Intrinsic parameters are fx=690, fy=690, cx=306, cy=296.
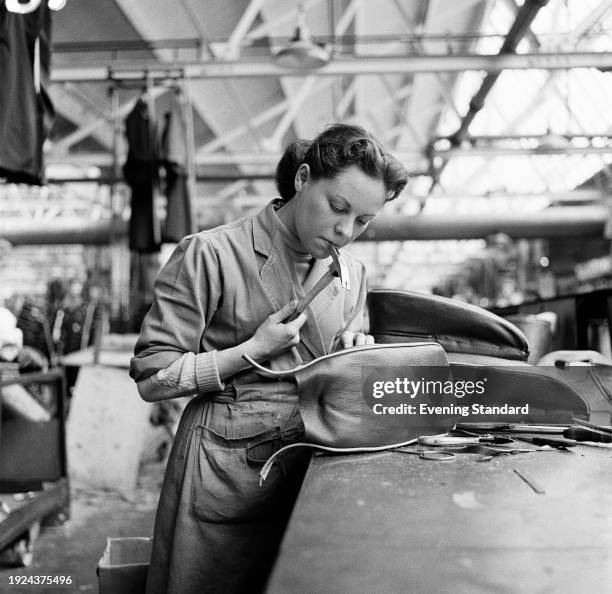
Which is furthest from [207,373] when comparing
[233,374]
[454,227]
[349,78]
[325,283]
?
[454,227]

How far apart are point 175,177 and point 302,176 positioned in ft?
12.7

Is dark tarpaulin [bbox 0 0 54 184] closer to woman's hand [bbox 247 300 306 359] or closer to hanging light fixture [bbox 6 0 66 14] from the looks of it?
hanging light fixture [bbox 6 0 66 14]

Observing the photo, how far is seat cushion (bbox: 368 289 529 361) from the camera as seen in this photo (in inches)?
70.8

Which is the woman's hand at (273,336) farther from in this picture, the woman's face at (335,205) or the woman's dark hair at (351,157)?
the woman's dark hair at (351,157)

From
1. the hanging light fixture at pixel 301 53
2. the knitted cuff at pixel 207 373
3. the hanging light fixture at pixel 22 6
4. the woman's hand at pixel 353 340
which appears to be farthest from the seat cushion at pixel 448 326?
the hanging light fixture at pixel 301 53

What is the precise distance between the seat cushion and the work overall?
36cm

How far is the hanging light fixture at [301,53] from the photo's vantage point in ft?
15.7

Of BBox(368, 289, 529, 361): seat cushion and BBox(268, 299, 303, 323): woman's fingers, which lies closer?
BBox(268, 299, 303, 323): woman's fingers

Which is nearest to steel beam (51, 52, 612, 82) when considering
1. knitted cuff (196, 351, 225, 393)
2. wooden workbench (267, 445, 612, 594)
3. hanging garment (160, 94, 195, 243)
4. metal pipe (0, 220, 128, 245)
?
hanging garment (160, 94, 195, 243)

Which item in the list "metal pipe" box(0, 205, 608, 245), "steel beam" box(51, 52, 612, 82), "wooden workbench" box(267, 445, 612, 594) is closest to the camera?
"wooden workbench" box(267, 445, 612, 594)

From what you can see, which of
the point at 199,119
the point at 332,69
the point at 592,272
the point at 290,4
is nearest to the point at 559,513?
the point at 332,69

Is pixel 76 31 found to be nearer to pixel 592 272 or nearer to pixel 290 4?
pixel 290 4

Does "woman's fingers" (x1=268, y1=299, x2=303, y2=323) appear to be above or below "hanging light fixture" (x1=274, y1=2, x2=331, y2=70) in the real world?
below

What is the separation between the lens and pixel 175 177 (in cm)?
529
